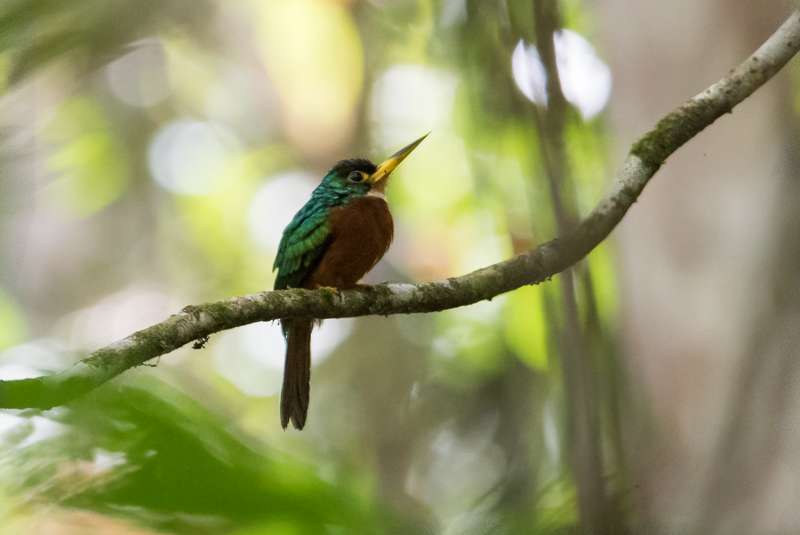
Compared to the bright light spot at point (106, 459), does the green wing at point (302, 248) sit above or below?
above

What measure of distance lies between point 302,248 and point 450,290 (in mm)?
833

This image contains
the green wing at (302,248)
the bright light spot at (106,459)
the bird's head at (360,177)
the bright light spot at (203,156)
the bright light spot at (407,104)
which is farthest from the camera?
the bright light spot at (203,156)

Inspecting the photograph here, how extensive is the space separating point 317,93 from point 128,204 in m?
1.79

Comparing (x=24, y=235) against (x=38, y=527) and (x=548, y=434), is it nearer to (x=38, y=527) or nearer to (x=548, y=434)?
(x=38, y=527)

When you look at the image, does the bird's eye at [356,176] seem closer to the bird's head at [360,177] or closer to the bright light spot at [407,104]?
the bird's head at [360,177]

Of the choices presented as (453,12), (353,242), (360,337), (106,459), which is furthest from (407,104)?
(106,459)

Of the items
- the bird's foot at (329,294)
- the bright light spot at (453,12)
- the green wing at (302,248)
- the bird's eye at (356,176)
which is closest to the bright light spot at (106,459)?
the bright light spot at (453,12)

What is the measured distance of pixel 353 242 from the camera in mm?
2430

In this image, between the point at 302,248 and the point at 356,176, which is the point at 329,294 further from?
the point at 356,176

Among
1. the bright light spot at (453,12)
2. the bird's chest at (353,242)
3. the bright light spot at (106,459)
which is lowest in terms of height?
the bright light spot at (106,459)

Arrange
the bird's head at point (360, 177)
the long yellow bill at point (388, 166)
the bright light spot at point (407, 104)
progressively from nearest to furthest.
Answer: the bright light spot at point (407, 104) → the long yellow bill at point (388, 166) → the bird's head at point (360, 177)

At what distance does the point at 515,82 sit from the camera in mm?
684

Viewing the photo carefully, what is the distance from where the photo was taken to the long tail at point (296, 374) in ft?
7.39

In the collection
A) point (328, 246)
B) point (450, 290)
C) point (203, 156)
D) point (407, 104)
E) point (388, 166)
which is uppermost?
point (203, 156)
